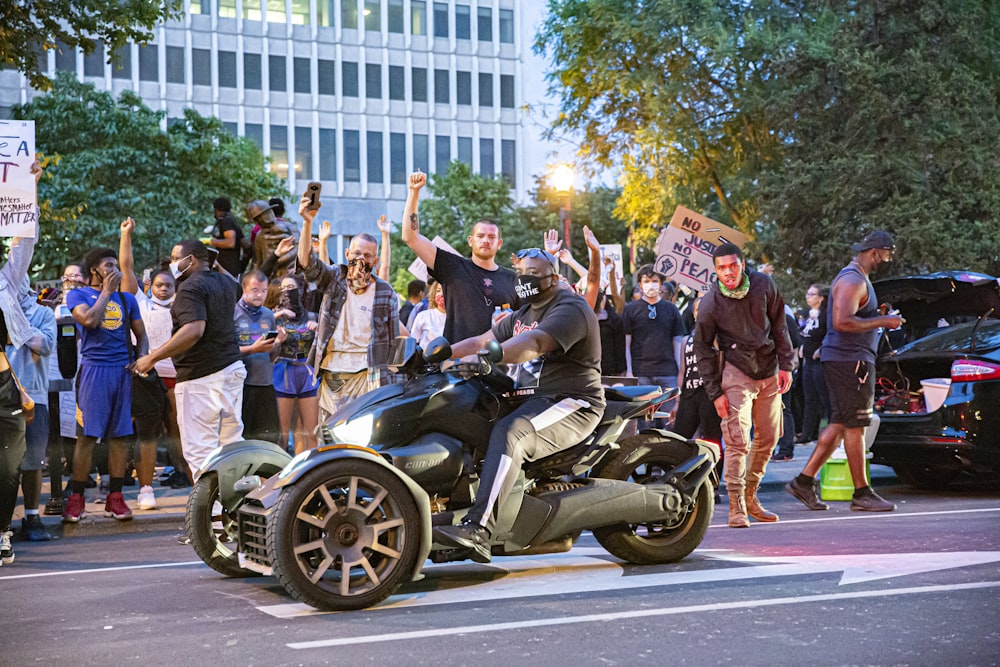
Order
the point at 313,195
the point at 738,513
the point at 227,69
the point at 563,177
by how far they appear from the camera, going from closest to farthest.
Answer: the point at 313,195, the point at 738,513, the point at 563,177, the point at 227,69

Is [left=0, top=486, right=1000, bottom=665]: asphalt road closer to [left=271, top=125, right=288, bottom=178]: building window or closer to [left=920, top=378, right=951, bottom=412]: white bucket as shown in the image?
[left=920, top=378, right=951, bottom=412]: white bucket

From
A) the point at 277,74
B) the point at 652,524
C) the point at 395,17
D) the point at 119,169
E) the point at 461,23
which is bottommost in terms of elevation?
the point at 652,524

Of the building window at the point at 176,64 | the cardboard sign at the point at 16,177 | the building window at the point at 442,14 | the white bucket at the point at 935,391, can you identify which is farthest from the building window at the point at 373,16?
the white bucket at the point at 935,391

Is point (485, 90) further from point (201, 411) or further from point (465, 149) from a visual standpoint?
point (201, 411)

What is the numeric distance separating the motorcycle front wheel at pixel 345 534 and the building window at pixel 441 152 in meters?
67.5

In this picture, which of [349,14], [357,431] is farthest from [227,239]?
[349,14]

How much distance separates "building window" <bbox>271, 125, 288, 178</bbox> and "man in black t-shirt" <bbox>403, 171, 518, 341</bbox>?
63012 millimetres

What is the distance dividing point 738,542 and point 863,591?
6.80 feet

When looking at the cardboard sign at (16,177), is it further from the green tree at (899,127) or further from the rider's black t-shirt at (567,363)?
the green tree at (899,127)

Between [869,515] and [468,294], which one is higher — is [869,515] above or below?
below

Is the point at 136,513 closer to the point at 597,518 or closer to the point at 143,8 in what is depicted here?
the point at 597,518

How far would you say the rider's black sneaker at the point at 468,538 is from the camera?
6867 mm

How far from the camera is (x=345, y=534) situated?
21.7ft

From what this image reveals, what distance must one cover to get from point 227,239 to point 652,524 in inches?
306
